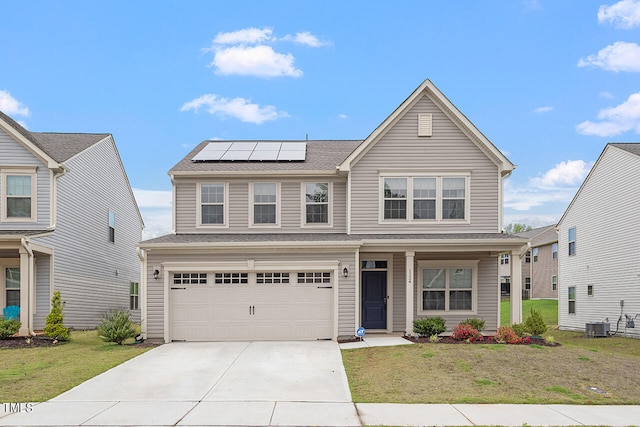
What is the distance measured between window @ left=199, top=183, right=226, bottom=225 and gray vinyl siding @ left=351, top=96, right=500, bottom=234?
4.59m

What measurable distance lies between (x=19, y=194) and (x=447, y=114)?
15.1 m

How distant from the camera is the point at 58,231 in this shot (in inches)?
779

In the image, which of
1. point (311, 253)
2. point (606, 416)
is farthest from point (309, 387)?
point (311, 253)

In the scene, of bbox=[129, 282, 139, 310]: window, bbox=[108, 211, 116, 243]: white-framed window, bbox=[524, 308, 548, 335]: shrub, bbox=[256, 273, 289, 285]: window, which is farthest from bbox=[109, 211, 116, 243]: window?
bbox=[524, 308, 548, 335]: shrub

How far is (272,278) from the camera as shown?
17.2 metres

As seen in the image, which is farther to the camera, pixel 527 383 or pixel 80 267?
pixel 80 267

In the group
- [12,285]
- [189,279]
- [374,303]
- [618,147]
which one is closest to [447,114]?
[374,303]

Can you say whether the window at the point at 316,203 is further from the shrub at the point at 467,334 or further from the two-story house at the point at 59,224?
the two-story house at the point at 59,224

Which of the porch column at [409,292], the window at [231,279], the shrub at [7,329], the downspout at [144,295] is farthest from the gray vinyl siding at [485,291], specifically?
the shrub at [7,329]

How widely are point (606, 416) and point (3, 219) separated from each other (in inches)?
740

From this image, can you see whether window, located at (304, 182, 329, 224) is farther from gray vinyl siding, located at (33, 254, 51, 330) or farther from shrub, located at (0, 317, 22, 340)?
shrub, located at (0, 317, 22, 340)

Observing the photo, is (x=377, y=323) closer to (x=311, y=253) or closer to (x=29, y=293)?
(x=311, y=253)

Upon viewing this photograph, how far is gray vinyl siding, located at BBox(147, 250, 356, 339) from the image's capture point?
1678 centimetres

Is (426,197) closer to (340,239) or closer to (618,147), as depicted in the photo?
(340,239)
